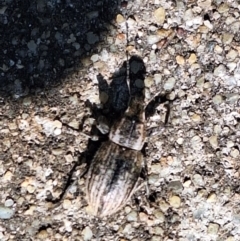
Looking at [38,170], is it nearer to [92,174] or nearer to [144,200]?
[92,174]

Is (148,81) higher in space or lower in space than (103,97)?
higher

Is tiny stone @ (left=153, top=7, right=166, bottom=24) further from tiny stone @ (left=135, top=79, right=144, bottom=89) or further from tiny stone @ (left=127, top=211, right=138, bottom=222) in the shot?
tiny stone @ (left=127, top=211, right=138, bottom=222)

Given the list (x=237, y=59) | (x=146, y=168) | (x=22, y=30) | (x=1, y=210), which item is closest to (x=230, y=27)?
(x=237, y=59)

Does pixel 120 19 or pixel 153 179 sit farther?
pixel 120 19

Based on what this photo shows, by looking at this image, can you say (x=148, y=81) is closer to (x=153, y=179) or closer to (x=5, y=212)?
(x=153, y=179)

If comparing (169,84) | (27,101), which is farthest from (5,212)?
(169,84)

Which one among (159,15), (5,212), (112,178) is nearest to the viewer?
(112,178)

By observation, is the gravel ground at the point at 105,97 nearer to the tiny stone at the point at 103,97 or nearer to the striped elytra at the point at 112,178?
the tiny stone at the point at 103,97
